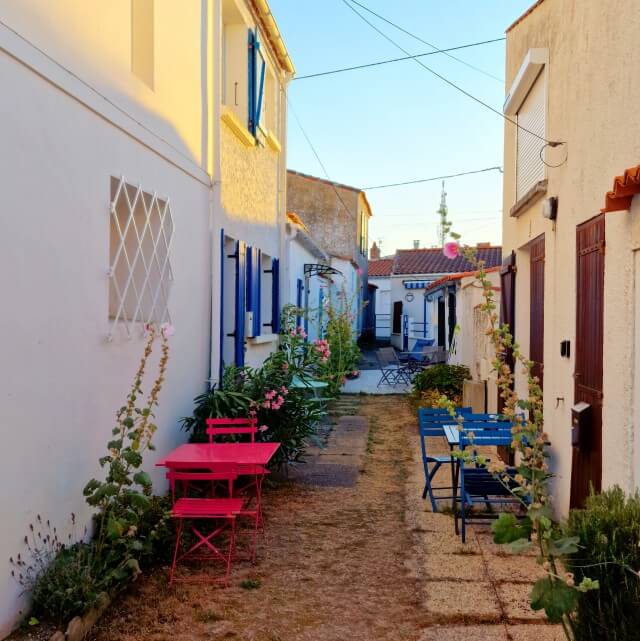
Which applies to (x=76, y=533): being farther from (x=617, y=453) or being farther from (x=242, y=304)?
(x=242, y=304)

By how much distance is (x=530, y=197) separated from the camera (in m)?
6.40

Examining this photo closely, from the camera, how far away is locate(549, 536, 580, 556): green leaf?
8.46 ft

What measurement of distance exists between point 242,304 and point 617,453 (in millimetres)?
4854

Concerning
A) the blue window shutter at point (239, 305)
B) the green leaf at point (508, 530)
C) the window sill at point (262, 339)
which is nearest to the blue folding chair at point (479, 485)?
the green leaf at point (508, 530)

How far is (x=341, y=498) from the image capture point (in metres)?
6.62

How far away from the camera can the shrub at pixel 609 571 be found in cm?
266

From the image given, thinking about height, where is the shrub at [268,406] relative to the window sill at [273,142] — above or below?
below

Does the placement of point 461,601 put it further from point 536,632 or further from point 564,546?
point 564,546

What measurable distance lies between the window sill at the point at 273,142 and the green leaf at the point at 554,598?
Result: 842cm

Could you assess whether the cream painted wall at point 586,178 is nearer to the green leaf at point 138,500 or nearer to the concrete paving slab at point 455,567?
the concrete paving slab at point 455,567

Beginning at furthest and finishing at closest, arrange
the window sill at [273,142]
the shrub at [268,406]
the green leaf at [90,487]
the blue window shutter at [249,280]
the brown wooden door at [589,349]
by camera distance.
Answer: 1. the window sill at [273,142]
2. the blue window shutter at [249,280]
3. the shrub at [268,406]
4. the brown wooden door at [589,349]
5. the green leaf at [90,487]

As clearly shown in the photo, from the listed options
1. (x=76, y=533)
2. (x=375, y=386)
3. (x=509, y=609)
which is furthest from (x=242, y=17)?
(x=375, y=386)

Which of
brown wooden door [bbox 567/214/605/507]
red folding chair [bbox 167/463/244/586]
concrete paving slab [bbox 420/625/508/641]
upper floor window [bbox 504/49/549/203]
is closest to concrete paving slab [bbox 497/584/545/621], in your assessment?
concrete paving slab [bbox 420/625/508/641]

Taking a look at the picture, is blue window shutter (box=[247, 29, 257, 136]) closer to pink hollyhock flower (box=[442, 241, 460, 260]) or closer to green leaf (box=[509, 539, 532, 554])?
pink hollyhock flower (box=[442, 241, 460, 260])
